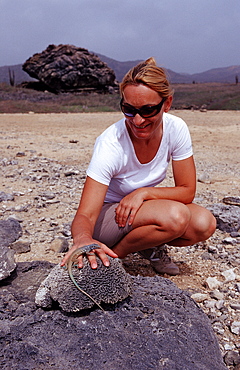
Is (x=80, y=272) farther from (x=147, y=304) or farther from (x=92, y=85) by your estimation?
(x=92, y=85)

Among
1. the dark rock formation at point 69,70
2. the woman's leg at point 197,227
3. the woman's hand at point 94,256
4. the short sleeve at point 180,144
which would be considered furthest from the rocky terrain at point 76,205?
the dark rock formation at point 69,70

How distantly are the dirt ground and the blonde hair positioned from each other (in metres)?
1.42

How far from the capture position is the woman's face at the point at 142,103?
2318mm

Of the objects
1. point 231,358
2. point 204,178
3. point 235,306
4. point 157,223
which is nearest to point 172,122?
point 157,223

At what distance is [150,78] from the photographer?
2.30m

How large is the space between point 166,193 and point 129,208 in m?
0.34

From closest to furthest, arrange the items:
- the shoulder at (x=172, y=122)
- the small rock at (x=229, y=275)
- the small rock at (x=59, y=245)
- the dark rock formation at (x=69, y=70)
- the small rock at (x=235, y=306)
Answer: the small rock at (x=235, y=306)
the shoulder at (x=172, y=122)
the small rock at (x=229, y=275)
the small rock at (x=59, y=245)
the dark rock formation at (x=69, y=70)

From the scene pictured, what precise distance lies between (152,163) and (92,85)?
32816mm

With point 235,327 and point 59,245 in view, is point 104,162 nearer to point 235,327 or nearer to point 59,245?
point 59,245

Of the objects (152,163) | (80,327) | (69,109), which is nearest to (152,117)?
(152,163)

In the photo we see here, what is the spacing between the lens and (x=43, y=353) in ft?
5.49

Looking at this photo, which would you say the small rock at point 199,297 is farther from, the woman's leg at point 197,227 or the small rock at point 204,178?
the small rock at point 204,178

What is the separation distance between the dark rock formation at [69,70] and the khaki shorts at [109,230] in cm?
3165

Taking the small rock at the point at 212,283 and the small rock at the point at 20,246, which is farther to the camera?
the small rock at the point at 20,246
